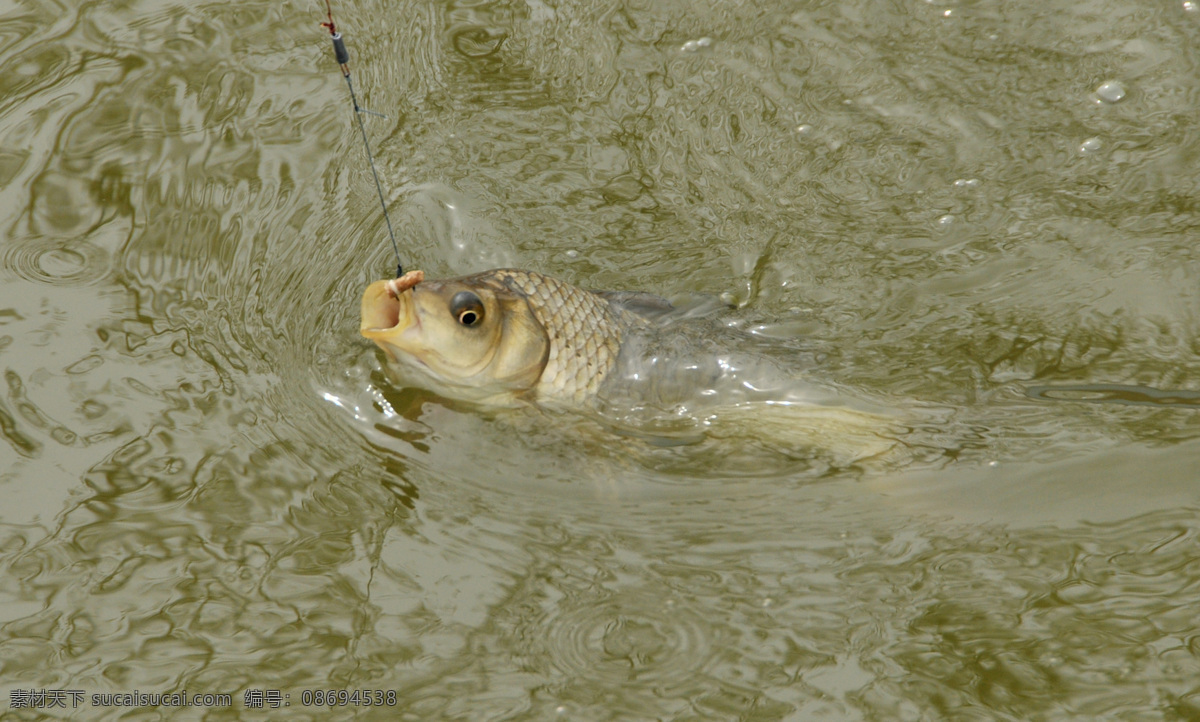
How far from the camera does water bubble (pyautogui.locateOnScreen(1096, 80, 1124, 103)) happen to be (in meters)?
4.02

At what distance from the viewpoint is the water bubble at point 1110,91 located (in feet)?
13.2

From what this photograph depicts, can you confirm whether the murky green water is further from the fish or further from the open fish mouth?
the open fish mouth

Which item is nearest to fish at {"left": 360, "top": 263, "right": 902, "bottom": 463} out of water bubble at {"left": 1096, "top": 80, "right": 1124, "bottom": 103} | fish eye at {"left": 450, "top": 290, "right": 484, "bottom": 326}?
fish eye at {"left": 450, "top": 290, "right": 484, "bottom": 326}

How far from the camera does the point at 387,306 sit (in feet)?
9.10

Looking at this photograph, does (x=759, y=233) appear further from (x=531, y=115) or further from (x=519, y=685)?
(x=519, y=685)

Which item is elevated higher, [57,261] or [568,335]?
[568,335]

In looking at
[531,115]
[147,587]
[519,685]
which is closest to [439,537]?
[519,685]

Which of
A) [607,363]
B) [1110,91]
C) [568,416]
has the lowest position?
[568,416]

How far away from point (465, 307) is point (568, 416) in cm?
48

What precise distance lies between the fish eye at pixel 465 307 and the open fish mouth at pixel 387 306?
0.10 m

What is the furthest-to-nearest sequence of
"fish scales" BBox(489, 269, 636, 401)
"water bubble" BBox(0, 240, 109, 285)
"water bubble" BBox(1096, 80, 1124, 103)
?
1. "water bubble" BBox(1096, 80, 1124, 103)
2. "water bubble" BBox(0, 240, 109, 285)
3. "fish scales" BBox(489, 269, 636, 401)

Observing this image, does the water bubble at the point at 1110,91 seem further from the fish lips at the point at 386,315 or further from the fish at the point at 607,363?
the fish lips at the point at 386,315

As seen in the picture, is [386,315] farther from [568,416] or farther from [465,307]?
[568,416]

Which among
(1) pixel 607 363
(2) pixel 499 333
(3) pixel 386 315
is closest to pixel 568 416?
(1) pixel 607 363
